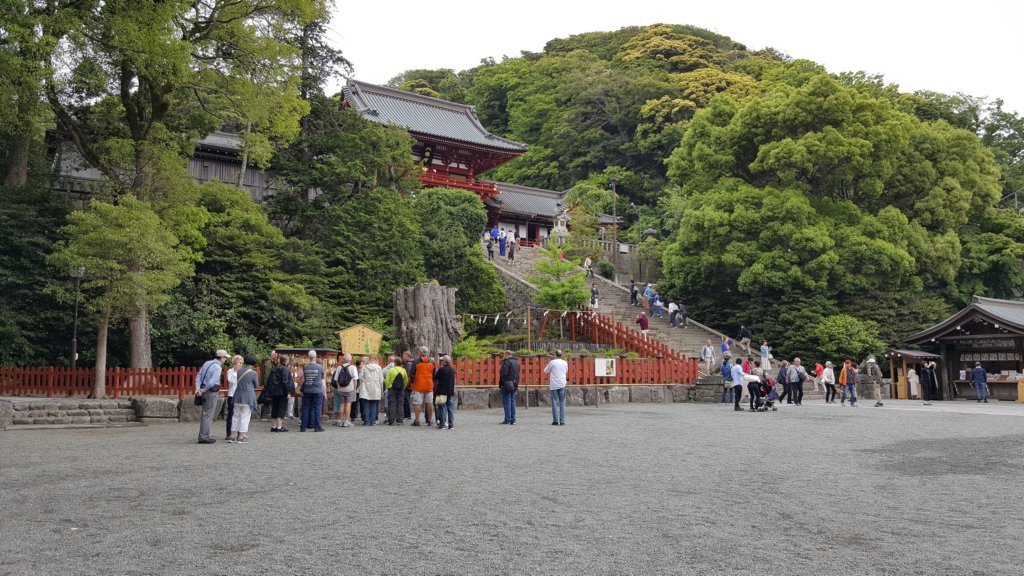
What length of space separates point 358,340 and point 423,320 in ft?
7.04

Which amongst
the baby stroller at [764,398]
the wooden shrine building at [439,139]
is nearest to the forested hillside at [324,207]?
the wooden shrine building at [439,139]

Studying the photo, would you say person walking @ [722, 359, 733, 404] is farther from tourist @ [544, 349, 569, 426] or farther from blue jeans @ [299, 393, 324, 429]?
blue jeans @ [299, 393, 324, 429]

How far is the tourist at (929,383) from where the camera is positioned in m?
24.1

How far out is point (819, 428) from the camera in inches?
516

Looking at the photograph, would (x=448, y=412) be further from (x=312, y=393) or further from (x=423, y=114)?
(x=423, y=114)

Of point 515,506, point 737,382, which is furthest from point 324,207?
point 515,506

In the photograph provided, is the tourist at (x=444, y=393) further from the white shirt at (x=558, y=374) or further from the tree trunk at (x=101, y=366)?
the tree trunk at (x=101, y=366)

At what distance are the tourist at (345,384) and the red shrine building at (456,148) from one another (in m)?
24.5

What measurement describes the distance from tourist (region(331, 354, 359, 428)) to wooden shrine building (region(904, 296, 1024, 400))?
1971 cm

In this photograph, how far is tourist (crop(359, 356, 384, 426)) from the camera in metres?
13.9

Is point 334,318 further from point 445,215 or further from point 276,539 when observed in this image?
point 276,539

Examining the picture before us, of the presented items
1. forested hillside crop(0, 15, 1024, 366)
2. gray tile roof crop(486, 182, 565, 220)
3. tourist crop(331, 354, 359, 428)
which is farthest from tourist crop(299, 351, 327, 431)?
gray tile roof crop(486, 182, 565, 220)

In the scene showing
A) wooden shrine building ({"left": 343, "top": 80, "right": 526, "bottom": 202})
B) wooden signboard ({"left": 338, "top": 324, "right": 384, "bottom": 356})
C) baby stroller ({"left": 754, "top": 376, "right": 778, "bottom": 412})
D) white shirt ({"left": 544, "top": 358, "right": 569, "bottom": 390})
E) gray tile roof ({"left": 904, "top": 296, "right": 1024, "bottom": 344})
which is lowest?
baby stroller ({"left": 754, "top": 376, "right": 778, "bottom": 412})

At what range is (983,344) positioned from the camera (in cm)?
2377
